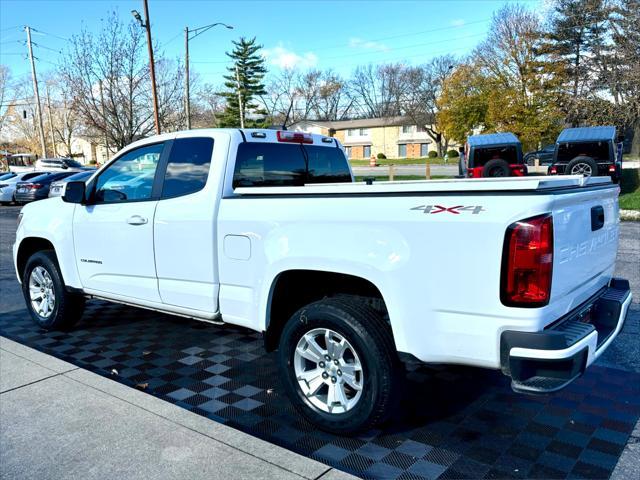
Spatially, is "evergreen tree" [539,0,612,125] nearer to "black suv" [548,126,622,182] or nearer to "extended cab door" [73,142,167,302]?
"black suv" [548,126,622,182]

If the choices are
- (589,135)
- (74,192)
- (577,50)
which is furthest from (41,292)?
(577,50)

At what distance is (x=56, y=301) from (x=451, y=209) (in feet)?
14.3

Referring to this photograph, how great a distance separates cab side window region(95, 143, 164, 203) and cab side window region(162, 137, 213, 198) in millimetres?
210

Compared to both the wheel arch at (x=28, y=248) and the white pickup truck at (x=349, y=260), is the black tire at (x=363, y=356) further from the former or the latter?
the wheel arch at (x=28, y=248)

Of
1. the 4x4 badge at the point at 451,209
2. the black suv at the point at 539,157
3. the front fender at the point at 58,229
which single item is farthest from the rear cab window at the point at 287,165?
the black suv at the point at 539,157

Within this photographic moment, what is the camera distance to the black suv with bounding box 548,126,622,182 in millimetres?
17359

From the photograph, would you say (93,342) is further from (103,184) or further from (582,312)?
(582,312)

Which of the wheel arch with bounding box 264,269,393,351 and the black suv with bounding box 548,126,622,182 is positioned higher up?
the black suv with bounding box 548,126,622,182

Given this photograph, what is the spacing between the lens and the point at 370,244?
10.2 ft

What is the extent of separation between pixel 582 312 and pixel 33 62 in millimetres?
50854

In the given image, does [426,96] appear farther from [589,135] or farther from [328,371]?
[328,371]

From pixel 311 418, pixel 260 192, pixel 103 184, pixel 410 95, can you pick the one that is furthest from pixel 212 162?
pixel 410 95

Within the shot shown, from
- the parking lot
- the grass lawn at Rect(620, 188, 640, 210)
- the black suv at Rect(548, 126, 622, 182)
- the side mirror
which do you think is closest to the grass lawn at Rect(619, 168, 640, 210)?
the grass lawn at Rect(620, 188, 640, 210)

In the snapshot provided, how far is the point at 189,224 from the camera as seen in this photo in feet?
13.4
